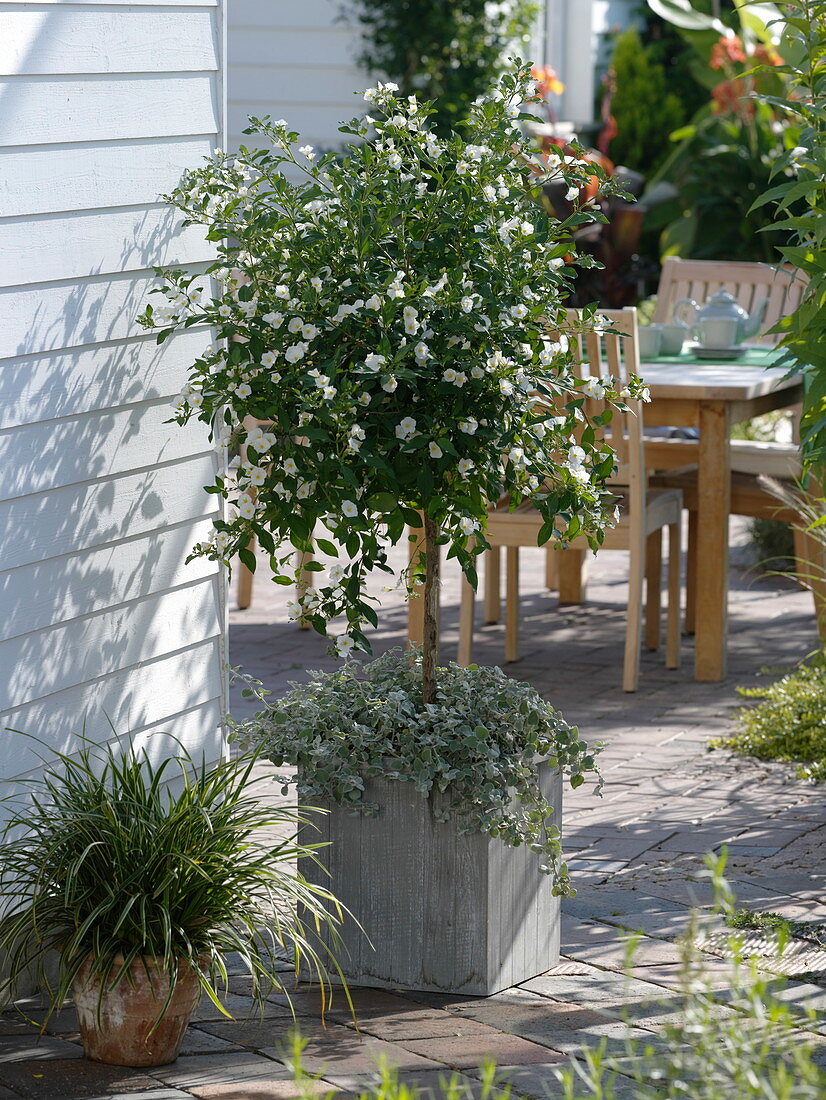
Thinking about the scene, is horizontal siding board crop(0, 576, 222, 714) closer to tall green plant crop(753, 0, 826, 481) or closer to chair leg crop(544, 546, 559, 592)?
tall green plant crop(753, 0, 826, 481)

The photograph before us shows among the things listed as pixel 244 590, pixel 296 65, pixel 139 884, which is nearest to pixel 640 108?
pixel 296 65

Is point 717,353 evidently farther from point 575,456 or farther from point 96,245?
point 96,245

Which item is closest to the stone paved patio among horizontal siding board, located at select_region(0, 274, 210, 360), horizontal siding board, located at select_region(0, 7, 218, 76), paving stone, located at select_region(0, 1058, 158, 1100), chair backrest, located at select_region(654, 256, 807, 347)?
paving stone, located at select_region(0, 1058, 158, 1100)

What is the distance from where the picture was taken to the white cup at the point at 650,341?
6.48m

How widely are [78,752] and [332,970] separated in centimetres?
69

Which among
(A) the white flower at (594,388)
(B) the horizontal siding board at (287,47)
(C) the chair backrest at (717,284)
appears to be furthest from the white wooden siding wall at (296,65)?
(A) the white flower at (594,388)

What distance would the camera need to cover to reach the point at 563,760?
3234 millimetres

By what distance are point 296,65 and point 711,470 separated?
5227 millimetres

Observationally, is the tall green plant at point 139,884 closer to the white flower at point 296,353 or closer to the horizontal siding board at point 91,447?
the horizontal siding board at point 91,447

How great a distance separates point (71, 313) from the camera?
3.16 meters

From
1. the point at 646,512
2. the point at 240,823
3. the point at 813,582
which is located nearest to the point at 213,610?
the point at 240,823

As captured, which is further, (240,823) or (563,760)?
(563,760)

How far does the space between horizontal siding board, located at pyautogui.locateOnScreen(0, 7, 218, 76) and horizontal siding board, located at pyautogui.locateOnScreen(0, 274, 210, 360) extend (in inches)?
16.5

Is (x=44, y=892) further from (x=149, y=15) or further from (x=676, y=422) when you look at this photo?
(x=676, y=422)
